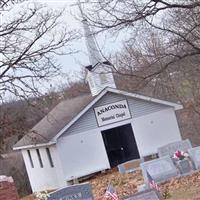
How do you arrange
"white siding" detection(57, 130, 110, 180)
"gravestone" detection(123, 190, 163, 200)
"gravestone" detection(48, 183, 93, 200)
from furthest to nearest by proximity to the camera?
"white siding" detection(57, 130, 110, 180) < "gravestone" detection(48, 183, 93, 200) < "gravestone" detection(123, 190, 163, 200)

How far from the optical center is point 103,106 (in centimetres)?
3366

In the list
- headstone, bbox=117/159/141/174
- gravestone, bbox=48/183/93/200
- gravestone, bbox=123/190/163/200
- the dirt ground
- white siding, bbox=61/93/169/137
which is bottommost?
the dirt ground

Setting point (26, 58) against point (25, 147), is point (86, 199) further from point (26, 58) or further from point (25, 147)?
point (25, 147)

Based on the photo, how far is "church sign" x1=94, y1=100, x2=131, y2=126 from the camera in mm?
33531

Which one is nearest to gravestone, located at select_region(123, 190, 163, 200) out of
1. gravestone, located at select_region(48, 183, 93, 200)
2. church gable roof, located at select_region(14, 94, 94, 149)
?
gravestone, located at select_region(48, 183, 93, 200)

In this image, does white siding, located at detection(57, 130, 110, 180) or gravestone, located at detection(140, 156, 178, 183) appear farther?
white siding, located at detection(57, 130, 110, 180)

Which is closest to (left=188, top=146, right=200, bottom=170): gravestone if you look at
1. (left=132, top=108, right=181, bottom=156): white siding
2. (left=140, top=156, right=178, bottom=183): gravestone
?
(left=140, top=156, right=178, bottom=183): gravestone

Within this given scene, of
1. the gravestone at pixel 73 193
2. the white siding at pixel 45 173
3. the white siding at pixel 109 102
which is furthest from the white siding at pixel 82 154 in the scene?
the gravestone at pixel 73 193

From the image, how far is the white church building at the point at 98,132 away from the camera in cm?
3262

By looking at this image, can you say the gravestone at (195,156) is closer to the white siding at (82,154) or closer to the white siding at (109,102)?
the white siding at (82,154)

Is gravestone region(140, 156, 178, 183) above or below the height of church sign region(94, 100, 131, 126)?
below

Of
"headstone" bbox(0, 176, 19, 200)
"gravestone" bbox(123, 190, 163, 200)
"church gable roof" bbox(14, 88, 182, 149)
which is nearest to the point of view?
"gravestone" bbox(123, 190, 163, 200)

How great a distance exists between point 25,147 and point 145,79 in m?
22.6

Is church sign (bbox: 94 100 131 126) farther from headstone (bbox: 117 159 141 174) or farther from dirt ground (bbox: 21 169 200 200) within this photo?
dirt ground (bbox: 21 169 200 200)
